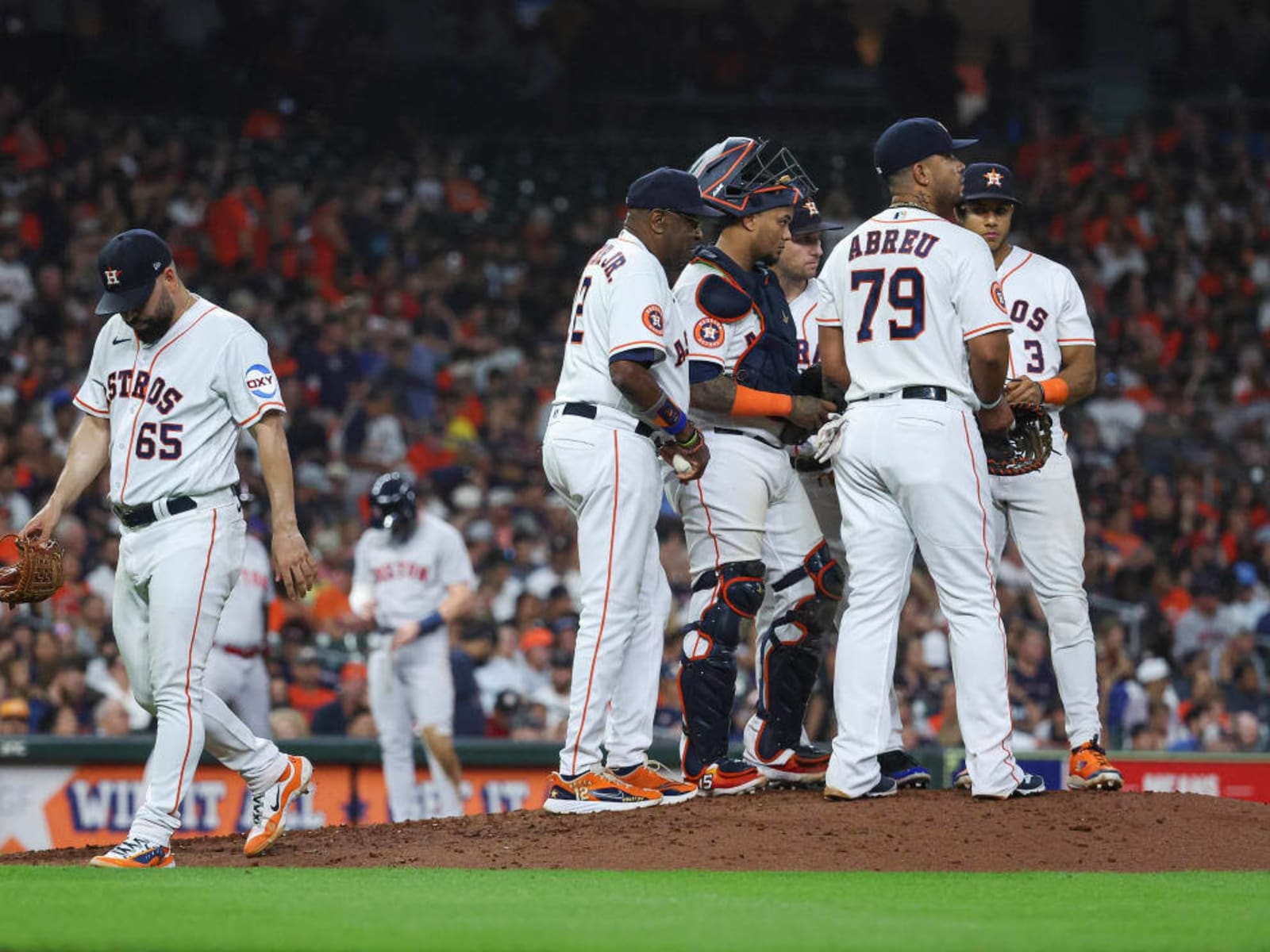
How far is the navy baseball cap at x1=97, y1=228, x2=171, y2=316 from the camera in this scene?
21.1 feet

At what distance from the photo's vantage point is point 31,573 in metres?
6.65

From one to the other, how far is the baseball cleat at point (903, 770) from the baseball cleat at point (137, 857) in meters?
2.77

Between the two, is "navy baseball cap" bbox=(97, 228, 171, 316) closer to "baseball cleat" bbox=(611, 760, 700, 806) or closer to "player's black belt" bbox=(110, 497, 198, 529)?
"player's black belt" bbox=(110, 497, 198, 529)

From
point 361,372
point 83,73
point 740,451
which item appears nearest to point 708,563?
point 740,451

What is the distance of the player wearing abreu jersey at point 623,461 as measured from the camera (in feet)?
21.8

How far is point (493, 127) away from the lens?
21.0m

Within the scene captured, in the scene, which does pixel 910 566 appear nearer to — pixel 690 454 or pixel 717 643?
pixel 717 643

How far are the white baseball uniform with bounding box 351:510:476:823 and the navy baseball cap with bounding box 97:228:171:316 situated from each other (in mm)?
5788

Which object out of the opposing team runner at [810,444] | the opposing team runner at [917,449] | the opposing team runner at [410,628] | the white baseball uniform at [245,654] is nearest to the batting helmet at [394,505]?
the opposing team runner at [410,628]

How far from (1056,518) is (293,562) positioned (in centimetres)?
308

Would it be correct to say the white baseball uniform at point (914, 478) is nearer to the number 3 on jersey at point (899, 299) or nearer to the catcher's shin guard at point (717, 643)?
the number 3 on jersey at point (899, 299)

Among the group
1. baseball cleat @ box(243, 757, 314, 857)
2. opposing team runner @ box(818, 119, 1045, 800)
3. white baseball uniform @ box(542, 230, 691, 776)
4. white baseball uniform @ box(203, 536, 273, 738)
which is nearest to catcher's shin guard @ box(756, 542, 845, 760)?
opposing team runner @ box(818, 119, 1045, 800)

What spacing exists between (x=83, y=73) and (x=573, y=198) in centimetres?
554

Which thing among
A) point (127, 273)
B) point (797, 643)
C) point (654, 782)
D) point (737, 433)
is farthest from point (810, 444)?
point (127, 273)
